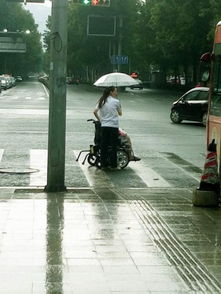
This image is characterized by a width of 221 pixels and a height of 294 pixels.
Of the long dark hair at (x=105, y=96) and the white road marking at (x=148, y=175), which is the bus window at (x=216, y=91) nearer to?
the white road marking at (x=148, y=175)

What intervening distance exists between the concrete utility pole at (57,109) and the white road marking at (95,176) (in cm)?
116

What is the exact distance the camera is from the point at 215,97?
10.3 m

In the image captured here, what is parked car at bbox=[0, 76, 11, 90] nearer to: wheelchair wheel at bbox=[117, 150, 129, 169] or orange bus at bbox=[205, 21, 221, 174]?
wheelchair wheel at bbox=[117, 150, 129, 169]

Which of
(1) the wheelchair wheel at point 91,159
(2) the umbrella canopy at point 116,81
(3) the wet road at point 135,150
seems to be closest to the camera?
(3) the wet road at point 135,150

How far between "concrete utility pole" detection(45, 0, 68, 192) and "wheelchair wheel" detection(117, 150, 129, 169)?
10.6 ft

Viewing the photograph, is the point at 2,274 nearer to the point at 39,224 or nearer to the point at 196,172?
the point at 39,224

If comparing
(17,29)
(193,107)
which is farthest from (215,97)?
(17,29)

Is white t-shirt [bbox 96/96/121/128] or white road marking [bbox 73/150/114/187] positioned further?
white t-shirt [bbox 96/96/121/128]

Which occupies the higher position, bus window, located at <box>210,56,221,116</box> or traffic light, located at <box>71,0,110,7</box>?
traffic light, located at <box>71,0,110,7</box>

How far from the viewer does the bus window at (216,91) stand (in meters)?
10.1

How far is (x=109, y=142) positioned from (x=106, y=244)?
6654mm

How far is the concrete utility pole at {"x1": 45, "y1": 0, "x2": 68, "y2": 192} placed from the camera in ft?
34.8

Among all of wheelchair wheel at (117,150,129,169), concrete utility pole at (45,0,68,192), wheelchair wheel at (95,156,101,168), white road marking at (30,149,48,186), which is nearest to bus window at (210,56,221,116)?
concrete utility pole at (45,0,68,192)

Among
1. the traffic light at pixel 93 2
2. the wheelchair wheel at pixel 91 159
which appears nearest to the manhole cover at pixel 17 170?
the wheelchair wheel at pixel 91 159
